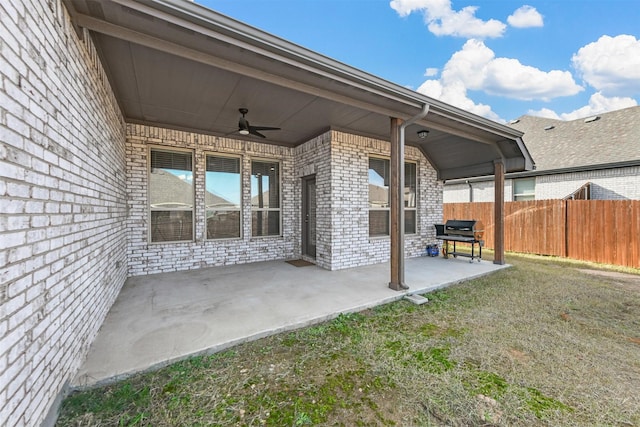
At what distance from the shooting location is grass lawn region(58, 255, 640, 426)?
1.69 metres

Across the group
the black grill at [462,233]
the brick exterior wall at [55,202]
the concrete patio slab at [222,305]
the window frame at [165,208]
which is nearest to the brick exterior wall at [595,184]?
the black grill at [462,233]

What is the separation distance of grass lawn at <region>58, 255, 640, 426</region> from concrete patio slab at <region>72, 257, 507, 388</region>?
6.8 inches

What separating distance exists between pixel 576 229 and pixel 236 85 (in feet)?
29.1

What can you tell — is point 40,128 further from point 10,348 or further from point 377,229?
point 377,229

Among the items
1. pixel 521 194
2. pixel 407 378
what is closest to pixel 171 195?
pixel 407 378

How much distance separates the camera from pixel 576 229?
6871mm

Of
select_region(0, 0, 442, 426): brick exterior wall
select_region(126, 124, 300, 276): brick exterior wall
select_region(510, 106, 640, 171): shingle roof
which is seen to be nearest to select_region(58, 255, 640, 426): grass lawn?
select_region(0, 0, 442, 426): brick exterior wall

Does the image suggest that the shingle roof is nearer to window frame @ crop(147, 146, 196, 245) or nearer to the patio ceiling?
the patio ceiling

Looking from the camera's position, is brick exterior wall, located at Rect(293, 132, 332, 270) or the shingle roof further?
the shingle roof

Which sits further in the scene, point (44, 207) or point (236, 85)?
point (236, 85)

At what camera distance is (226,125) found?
16.3 feet

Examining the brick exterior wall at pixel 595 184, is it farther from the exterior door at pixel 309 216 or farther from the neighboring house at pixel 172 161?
the exterior door at pixel 309 216

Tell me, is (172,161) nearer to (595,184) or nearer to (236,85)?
(236,85)

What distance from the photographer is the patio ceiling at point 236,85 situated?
2.13 m
